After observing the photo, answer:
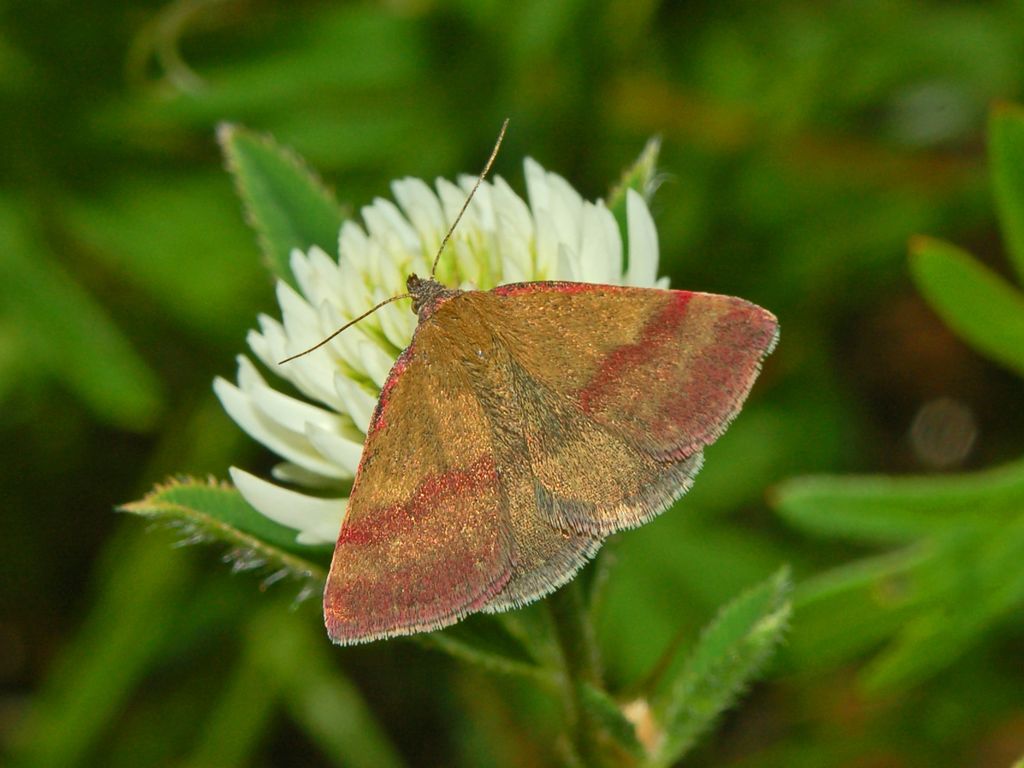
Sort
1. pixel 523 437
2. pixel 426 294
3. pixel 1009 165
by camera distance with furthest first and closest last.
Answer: pixel 1009 165, pixel 426 294, pixel 523 437

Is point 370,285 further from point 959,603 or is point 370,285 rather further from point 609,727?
point 959,603

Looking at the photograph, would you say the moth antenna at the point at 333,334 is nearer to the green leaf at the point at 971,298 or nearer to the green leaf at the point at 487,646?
the green leaf at the point at 487,646

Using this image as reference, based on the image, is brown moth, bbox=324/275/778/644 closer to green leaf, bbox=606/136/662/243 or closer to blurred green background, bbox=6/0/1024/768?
green leaf, bbox=606/136/662/243

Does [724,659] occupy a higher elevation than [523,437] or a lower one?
lower

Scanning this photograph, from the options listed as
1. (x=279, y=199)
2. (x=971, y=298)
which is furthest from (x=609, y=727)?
(x=971, y=298)

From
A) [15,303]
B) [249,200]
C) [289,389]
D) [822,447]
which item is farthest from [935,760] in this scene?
[15,303]

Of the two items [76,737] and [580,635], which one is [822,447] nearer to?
[580,635]

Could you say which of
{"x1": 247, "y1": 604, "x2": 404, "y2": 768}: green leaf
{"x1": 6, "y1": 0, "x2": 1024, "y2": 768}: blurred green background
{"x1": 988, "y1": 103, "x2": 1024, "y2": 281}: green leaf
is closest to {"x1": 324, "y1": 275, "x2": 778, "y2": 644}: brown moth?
{"x1": 988, "y1": 103, "x2": 1024, "y2": 281}: green leaf
